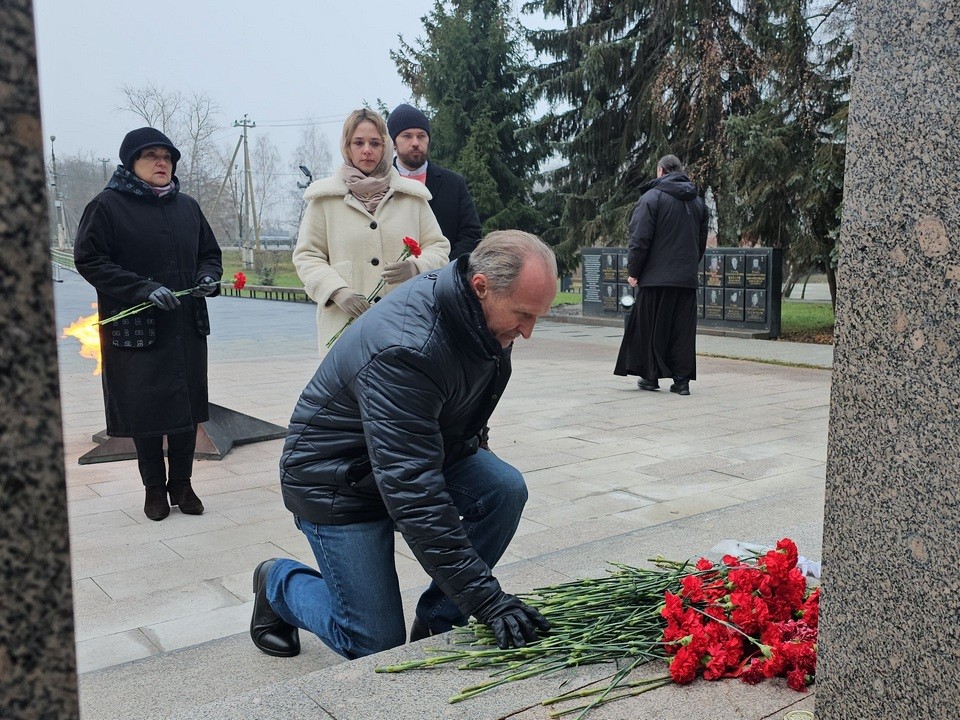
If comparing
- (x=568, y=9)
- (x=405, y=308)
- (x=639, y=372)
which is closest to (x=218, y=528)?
(x=405, y=308)

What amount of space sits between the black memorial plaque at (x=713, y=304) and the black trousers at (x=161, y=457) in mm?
10778

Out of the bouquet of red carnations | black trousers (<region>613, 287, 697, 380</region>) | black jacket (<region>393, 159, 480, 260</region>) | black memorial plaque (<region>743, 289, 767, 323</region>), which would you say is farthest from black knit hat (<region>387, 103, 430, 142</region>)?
black memorial plaque (<region>743, 289, 767, 323</region>)

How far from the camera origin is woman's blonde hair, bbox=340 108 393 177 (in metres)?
4.36

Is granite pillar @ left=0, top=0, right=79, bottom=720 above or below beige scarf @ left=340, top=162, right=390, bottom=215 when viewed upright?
below

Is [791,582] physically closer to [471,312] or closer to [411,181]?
[471,312]

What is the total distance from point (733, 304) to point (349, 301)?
1081cm

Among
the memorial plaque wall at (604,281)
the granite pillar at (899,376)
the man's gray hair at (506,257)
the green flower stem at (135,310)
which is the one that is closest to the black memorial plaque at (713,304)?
the memorial plaque wall at (604,281)

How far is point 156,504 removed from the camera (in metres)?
4.86

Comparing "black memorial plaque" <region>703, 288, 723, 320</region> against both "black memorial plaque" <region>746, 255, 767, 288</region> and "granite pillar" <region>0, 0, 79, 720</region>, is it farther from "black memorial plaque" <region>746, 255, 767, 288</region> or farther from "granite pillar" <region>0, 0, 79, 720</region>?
"granite pillar" <region>0, 0, 79, 720</region>

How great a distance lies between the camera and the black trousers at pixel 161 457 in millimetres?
4867

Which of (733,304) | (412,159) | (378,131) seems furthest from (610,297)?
(378,131)

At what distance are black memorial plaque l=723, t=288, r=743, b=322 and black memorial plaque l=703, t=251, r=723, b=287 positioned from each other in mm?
210

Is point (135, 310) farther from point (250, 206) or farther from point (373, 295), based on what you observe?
point (250, 206)

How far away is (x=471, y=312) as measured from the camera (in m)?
2.70
